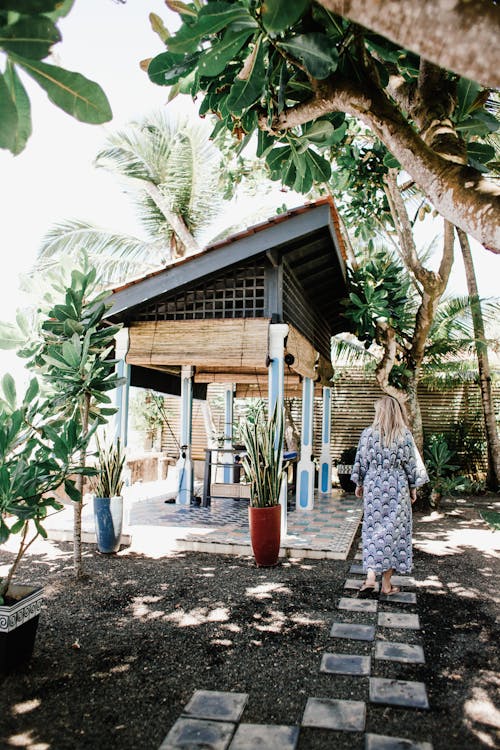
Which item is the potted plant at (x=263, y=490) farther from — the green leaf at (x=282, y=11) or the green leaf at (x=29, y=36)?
the green leaf at (x=29, y=36)

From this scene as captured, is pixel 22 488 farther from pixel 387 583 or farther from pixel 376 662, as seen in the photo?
pixel 387 583

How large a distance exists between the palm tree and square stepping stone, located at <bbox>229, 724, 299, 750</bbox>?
12181mm

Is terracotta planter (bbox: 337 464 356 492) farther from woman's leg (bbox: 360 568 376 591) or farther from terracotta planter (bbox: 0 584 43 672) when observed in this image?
terracotta planter (bbox: 0 584 43 672)

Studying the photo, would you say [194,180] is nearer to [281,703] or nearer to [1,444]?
[1,444]

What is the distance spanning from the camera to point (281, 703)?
2805 millimetres

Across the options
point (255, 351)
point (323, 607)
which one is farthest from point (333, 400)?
point (323, 607)

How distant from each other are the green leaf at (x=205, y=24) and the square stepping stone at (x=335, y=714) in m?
3.04

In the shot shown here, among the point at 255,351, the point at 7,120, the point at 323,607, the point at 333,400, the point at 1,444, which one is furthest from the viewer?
the point at 333,400

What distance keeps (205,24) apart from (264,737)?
3.03 m

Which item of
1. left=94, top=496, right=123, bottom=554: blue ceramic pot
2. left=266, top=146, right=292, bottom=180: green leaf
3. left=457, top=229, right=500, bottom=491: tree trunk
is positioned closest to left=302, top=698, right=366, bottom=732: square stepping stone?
left=266, top=146, right=292, bottom=180: green leaf

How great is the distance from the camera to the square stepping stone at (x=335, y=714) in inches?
101

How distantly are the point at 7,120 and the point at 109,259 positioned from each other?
44.5 ft

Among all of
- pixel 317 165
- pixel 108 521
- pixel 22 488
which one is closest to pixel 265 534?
pixel 108 521

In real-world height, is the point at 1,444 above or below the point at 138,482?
above
